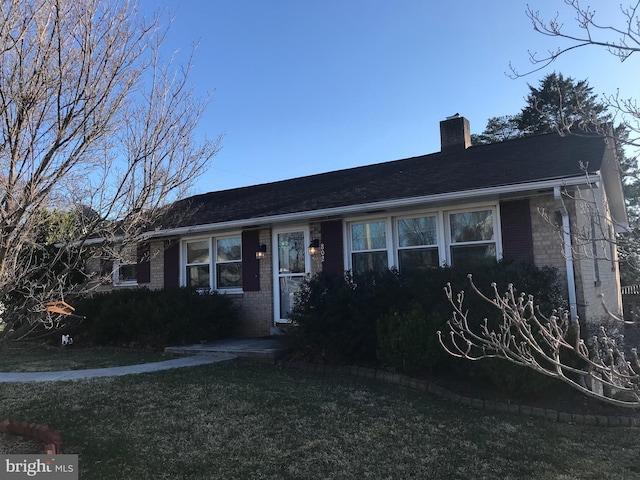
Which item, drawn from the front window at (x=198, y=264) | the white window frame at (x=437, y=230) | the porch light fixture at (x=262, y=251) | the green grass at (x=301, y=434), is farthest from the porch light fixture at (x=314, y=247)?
the green grass at (x=301, y=434)

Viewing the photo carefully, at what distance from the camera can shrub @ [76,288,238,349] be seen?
10.8m

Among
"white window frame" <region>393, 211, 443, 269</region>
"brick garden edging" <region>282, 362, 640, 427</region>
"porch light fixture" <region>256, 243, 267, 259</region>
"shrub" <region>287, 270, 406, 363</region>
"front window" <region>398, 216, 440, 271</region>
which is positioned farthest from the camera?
"porch light fixture" <region>256, 243, 267, 259</region>

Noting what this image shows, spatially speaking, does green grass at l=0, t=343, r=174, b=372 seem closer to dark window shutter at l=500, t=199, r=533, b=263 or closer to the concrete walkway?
the concrete walkway

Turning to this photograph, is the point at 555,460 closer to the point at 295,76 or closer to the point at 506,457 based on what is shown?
the point at 506,457

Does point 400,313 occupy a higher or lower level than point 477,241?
lower

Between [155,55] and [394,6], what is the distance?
6.82m

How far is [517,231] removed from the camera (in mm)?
8703

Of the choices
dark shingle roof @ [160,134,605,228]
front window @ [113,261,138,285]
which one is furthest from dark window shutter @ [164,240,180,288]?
front window @ [113,261,138,285]

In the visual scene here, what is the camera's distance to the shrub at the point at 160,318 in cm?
1077

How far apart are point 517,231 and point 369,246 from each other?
3.15 meters

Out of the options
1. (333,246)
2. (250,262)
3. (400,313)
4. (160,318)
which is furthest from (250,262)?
(400,313)

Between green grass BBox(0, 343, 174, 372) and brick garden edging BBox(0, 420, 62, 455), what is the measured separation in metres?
3.67

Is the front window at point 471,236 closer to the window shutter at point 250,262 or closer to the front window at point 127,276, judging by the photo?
the window shutter at point 250,262

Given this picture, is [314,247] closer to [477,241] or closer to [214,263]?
[214,263]
